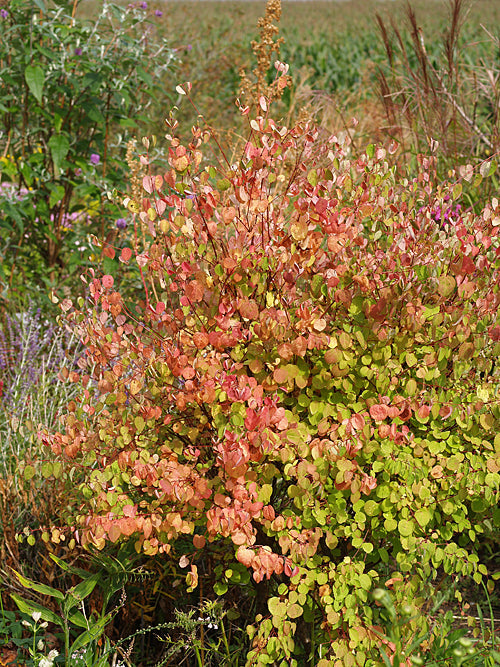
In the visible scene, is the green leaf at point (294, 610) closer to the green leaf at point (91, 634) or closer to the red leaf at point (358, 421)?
the red leaf at point (358, 421)

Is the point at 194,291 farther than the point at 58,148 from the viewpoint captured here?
No

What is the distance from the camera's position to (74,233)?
4.62 meters

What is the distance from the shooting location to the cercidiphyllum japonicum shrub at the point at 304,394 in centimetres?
189

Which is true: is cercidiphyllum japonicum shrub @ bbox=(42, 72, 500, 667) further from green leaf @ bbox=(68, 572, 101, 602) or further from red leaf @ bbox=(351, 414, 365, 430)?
green leaf @ bbox=(68, 572, 101, 602)

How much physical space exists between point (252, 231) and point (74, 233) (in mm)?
2869

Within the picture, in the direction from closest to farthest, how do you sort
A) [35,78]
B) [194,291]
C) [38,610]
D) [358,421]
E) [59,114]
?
[358,421]
[194,291]
[38,610]
[35,78]
[59,114]

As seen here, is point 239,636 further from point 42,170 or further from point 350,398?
point 42,170

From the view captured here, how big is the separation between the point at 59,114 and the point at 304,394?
292cm

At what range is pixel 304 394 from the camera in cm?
212

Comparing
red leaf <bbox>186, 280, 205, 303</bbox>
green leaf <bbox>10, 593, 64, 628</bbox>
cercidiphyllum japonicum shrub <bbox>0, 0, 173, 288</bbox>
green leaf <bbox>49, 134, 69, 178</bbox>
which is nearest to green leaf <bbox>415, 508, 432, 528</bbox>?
red leaf <bbox>186, 280, 205, 303</bbox>

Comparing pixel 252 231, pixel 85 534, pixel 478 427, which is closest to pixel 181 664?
pixel 85 534

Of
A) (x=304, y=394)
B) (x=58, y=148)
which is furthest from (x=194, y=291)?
(x=58, y=148)

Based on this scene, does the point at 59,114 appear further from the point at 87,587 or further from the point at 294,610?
the point at 294,610

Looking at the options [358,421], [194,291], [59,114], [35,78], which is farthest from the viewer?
[59,114]
